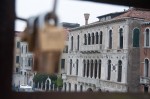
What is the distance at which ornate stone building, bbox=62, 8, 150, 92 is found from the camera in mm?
17062

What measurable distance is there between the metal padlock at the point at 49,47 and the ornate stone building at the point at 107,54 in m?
13.4

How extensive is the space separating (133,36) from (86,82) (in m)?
5.53

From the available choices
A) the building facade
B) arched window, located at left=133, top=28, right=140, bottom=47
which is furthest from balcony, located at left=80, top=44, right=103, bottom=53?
the building facade

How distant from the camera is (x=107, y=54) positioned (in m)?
19.1

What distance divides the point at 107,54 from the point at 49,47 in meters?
18.6

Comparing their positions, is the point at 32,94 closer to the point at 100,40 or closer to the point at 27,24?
the point at 27,24

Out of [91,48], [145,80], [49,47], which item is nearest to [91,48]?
[91,48]

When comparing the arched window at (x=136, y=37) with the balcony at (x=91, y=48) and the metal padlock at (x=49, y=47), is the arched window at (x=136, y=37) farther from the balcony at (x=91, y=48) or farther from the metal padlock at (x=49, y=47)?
the metal padlock at (x=49, y=47)

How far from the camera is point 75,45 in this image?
23.0 meters

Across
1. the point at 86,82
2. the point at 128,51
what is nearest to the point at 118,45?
the point at 128,51

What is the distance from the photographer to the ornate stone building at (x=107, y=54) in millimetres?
17062

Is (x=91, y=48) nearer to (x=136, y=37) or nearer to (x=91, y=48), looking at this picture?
(x=91, y=48)

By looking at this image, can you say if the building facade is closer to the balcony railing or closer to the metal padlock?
the balcony railing
